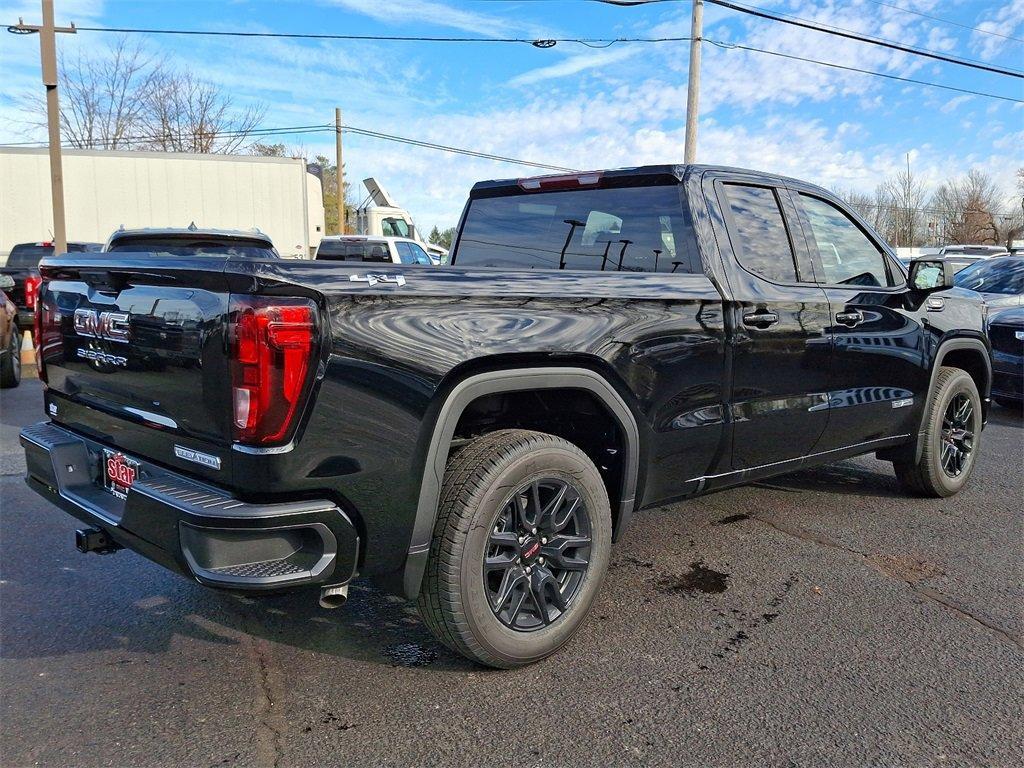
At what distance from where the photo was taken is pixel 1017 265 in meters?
10.5

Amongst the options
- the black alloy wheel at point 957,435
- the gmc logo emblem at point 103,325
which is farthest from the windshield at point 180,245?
the black alloy wheel at point 957,435

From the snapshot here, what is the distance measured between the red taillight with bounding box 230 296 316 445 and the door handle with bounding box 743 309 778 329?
2.04 m

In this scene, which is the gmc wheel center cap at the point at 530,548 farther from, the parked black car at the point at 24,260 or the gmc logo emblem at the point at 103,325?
the parked black car at the point at 24,260

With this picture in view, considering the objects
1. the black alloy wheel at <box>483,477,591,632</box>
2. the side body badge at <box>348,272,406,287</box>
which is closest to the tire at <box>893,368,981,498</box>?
the black alloy wheel at <box>483,477,591,632</box>

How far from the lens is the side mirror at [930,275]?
449cm

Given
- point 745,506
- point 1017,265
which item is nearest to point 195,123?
point 1017,265

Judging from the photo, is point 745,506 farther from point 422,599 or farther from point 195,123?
point 195,123

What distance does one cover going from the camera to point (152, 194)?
19.6 meters

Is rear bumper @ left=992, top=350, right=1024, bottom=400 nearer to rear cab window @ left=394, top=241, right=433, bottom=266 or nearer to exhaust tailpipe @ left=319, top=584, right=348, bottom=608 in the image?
exhaust tailpipe @ left=319, top=584, right=348, bottom=608

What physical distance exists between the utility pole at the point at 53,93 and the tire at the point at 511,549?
12334 millimetres

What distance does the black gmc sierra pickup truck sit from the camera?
2338mm

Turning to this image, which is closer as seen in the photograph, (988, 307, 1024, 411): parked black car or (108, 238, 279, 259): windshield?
(108, 238, 279, 259): windshield

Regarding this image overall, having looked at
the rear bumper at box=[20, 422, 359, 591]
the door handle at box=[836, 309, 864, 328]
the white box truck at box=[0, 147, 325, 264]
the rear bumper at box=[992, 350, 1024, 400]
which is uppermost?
the white box truck at box=[0, 147, 325, 264]

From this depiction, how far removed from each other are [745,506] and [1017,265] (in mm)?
7897
